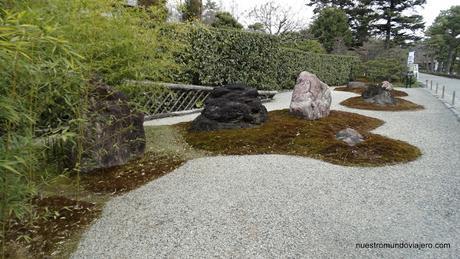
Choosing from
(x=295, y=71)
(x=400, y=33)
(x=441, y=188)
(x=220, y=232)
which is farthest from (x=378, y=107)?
(x=400, y=33)

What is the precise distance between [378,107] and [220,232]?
6.56 m

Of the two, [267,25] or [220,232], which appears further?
[267,25]

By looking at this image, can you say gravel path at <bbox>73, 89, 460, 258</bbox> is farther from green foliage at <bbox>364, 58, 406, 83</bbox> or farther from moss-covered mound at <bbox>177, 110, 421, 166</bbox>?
green foliage at <bbox>364, 58, 406, 83</bbox>

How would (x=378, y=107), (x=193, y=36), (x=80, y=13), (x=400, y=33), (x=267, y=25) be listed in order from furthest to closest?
(x=400, y=33) → (x=267, y=25) → (x=378, y=107) → (x=193, y=36) → (x=80, y=13)

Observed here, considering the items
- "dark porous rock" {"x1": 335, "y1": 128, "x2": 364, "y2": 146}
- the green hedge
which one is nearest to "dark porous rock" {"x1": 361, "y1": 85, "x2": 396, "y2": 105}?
the green hedge

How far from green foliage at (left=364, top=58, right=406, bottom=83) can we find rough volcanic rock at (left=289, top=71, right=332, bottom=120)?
1108 cm

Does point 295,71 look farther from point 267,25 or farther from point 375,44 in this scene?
point 375,44

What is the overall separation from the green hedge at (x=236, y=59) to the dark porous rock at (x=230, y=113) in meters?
1.69

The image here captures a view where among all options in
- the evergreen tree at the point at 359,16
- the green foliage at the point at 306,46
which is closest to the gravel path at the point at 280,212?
the green foliage at the point at 306,46

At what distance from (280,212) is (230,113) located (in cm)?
258

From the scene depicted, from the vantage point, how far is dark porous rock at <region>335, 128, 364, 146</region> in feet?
13.6

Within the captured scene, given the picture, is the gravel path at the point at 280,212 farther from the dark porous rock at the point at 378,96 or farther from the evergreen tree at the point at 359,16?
the evergreen tree at the point at 359,16

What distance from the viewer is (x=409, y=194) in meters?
2.77

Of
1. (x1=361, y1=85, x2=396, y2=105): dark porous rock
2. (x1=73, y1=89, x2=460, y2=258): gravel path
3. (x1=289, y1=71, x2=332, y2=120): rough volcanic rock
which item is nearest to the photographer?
(x1=73, y1=89, x2=460, y2=258): gravel path
